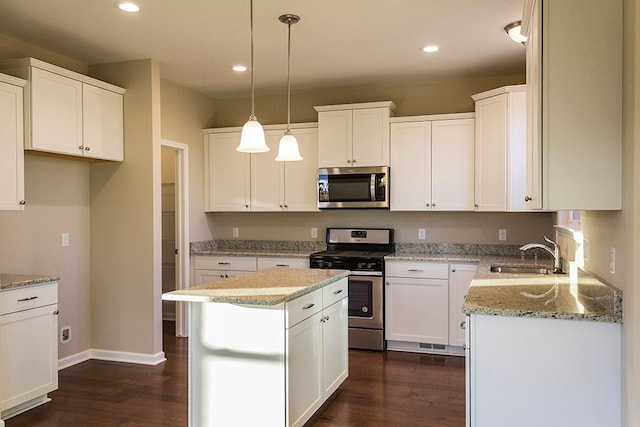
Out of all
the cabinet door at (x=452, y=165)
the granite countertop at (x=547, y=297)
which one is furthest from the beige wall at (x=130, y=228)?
the granite countertop at (x=547, y=297)

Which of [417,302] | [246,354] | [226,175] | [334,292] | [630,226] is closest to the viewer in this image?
[630,226]

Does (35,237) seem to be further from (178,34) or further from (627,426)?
(627,426)

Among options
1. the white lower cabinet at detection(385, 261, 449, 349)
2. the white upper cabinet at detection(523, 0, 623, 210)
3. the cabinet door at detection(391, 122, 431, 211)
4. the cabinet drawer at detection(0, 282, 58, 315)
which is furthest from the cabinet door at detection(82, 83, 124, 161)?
the white upper cabinet at detection(523, 0, 623, 210)

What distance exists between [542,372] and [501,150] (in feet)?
8.53

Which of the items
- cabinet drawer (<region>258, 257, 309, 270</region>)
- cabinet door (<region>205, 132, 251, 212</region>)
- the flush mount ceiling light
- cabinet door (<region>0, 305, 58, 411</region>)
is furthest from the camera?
cabinet door (<region>205, 132, 251, 212</region>)

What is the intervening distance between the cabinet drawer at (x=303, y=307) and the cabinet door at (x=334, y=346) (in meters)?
0.14

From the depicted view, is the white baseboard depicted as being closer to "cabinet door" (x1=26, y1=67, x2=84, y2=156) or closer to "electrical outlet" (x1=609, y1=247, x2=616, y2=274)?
"cabinet door" (x1=26, y1=67, x2=84, y2=156)

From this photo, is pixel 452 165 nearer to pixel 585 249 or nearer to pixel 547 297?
pixel 585 249

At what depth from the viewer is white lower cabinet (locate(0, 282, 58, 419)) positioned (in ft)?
10.1

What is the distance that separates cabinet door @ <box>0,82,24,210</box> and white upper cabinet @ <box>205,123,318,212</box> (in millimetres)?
2275

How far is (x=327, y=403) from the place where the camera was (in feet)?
11.0

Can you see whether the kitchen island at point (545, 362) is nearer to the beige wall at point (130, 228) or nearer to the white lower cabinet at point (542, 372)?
the white lower cabinet at point (542, 372)

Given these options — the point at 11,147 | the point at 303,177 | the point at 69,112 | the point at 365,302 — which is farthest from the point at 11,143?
the point at 365,302

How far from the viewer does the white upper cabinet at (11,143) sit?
326 cm
